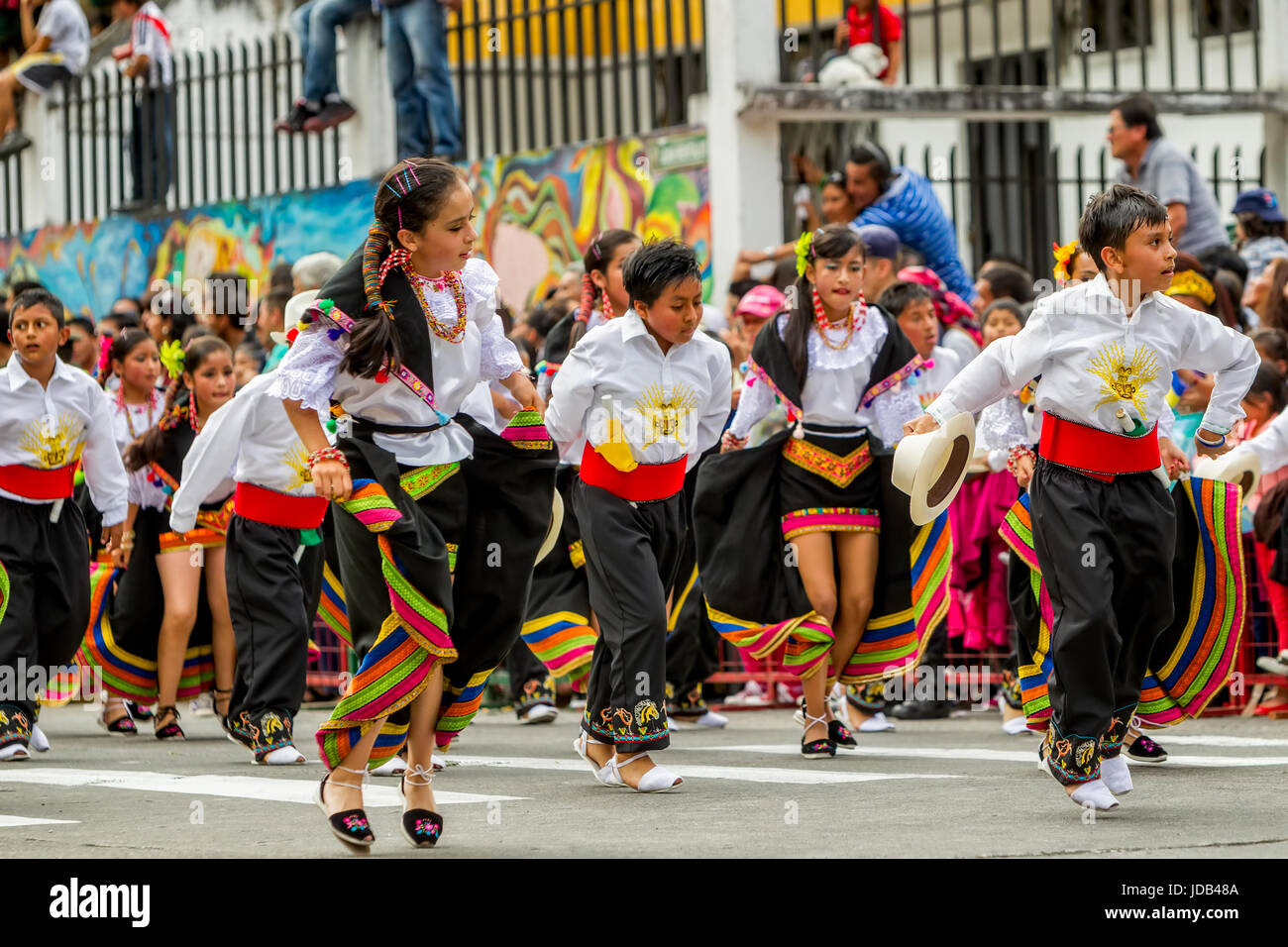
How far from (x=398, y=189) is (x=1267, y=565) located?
230 inches

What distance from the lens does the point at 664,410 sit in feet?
28.1

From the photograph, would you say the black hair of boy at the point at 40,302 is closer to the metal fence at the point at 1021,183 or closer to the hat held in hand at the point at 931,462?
the hat held in hand at the point at 931,462

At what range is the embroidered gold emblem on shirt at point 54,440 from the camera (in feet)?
33.5

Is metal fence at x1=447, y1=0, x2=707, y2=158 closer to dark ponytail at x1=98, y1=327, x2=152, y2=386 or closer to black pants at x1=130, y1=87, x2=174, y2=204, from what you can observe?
black pants at x1=130, y1=87, x2=174, y2=204

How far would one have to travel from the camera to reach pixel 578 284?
1379 cm

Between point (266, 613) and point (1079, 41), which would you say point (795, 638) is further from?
point (1079, 41)

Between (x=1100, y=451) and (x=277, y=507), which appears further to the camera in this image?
(x=277, y=507)

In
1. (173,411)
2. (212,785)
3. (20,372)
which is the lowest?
(212,785)

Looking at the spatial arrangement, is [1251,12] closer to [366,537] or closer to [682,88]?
[682,88]

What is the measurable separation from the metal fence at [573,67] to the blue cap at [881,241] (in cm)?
366

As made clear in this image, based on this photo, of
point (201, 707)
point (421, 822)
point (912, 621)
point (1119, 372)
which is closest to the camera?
point (421, 822)

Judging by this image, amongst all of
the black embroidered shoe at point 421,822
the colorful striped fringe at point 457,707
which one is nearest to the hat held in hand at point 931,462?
the colorful striped fringe at point 457,707

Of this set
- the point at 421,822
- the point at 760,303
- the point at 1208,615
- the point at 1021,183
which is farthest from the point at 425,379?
the point at 1021,183

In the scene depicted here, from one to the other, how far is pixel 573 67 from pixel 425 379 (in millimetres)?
10760
